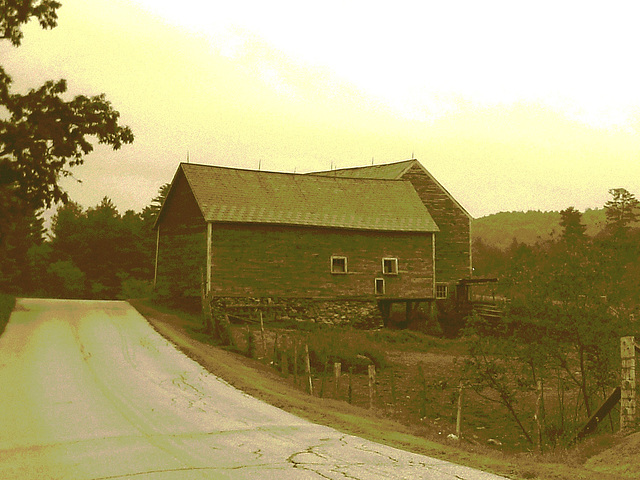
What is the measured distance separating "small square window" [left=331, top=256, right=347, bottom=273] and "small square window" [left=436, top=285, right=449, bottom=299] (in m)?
8.46

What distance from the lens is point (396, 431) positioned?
13422 millimetres

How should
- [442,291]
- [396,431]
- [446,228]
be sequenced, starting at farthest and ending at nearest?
[446,228] → [442,291] → [396,431]

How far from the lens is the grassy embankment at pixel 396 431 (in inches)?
388

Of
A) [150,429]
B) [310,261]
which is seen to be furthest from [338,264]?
[150,429]

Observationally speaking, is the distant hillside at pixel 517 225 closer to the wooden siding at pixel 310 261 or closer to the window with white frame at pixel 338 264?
the wooden siding at pixel 310 261

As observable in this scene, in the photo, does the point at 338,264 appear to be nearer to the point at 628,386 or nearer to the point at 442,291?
the point at 442,291

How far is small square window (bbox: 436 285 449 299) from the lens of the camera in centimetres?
4375

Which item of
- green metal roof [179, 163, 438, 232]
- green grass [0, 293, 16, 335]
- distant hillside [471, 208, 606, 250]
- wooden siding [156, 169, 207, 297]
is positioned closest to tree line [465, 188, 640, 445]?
green grass [0, 293, 16, 335]

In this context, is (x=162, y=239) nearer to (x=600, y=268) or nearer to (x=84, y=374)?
(x=84, y=374)

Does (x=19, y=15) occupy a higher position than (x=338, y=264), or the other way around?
(x=19, y=15)

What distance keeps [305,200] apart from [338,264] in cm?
427

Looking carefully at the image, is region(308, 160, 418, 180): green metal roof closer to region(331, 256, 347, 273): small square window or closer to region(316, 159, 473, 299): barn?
region(316, 159, 473, 299): barn

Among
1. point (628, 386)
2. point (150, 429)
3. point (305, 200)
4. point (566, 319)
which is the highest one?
point (305, 200)

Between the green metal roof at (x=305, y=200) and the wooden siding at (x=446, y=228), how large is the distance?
256 centimetres
